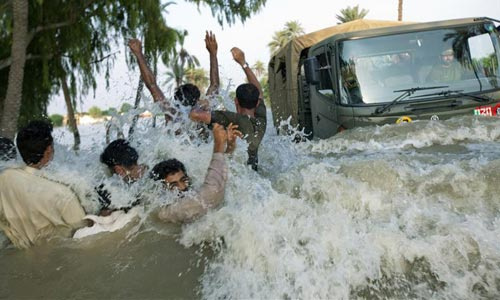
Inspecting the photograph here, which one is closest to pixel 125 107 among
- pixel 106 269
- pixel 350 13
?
pixel 106 269

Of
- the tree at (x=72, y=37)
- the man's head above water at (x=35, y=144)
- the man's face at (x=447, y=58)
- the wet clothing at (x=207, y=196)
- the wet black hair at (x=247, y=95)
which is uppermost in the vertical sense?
the tree at (x=72, y=37)

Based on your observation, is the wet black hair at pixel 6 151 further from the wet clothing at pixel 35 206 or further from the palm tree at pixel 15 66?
the palm tree at pixel 15 66

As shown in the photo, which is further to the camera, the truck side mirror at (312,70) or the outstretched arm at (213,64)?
the truck side mirror at (312,70)

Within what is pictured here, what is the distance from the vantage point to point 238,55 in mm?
5066

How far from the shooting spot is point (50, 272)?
3352mm

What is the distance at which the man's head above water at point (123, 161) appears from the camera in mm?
3740

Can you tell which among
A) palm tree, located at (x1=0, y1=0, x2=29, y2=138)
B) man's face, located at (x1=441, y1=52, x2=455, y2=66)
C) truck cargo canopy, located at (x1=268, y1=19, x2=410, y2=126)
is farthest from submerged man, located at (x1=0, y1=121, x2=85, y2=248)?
palm tree, located at (x1=0, y1=0, x2=29, y2=138)

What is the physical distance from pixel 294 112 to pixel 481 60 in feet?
12.6

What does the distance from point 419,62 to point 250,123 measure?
303cm

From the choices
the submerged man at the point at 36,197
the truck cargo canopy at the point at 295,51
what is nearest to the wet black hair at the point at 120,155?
the submerged man at the point at 36,197

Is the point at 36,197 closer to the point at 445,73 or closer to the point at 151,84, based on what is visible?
the point at 151,84

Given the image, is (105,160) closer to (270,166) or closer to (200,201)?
(200,201)

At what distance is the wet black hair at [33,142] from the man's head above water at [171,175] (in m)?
0.80

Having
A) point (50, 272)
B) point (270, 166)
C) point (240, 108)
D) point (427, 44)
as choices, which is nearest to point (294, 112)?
point (427, 44)
